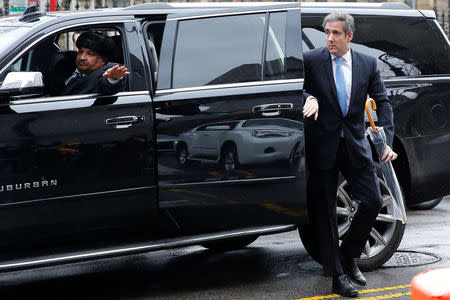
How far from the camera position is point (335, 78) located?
5.94m

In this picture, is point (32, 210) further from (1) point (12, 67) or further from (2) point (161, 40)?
(2) point (161, 40)

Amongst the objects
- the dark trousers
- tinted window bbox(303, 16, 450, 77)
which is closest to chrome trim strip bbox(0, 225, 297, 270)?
the dark trousers

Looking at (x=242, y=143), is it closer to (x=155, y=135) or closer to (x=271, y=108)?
(x=271, y=108)

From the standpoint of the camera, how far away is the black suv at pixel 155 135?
548cm

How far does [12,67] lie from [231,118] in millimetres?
1420

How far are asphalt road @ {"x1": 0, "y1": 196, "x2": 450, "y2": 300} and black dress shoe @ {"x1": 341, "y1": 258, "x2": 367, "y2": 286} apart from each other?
89mm

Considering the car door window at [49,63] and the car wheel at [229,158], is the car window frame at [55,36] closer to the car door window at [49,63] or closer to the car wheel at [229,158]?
the car door window at [49,63]

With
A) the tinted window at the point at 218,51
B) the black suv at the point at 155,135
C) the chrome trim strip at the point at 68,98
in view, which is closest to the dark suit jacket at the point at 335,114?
the black suv at the point at 155,135

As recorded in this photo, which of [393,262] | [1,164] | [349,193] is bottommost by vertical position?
[393,262]

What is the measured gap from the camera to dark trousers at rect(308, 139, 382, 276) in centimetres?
597

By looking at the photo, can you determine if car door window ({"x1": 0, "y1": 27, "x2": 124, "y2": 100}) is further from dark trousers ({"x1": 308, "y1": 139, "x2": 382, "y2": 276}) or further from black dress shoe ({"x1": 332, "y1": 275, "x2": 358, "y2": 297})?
black dress shoe ({"x1": 332, "y1": 275, "x2": 358, "y2": 297})

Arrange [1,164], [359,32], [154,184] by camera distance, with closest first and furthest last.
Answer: [1,164] < [154,184] < [359,32]

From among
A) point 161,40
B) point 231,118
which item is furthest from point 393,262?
point 161,40

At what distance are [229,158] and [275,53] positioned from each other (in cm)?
79
